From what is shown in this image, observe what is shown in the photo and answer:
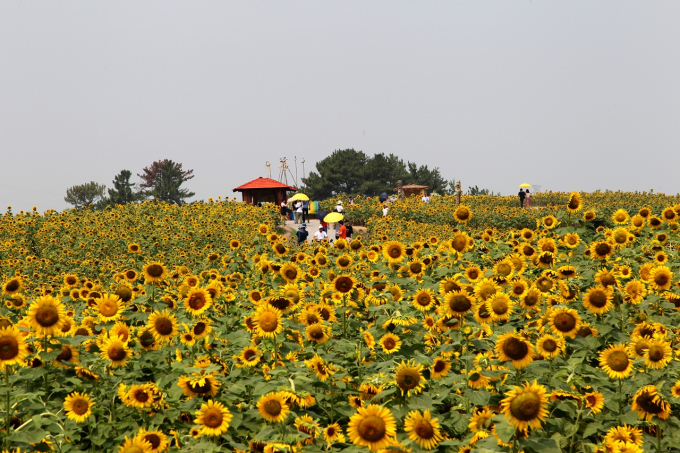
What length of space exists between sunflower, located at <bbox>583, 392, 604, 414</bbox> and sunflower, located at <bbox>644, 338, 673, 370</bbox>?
0.46 metres

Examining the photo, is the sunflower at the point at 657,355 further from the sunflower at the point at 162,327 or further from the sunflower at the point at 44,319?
the sunflower at the point at 44,319

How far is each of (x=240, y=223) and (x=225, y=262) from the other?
37.2 feet

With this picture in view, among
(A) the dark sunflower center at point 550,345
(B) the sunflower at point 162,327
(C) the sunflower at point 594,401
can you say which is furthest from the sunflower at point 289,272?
(C) the sunflower at point 594,401

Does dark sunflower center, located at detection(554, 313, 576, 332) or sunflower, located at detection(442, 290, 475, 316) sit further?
dark sunflower center, located at detection(554, 313, 576, 332)

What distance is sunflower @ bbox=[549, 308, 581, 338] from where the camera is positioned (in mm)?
3475

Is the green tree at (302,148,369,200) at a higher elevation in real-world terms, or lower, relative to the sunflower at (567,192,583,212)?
higher

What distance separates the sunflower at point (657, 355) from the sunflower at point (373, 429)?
1892 mm

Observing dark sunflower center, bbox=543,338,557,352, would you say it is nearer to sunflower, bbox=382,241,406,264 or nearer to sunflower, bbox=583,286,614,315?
sunflower, bbox=583,286,614,315

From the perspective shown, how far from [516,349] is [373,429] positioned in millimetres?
889

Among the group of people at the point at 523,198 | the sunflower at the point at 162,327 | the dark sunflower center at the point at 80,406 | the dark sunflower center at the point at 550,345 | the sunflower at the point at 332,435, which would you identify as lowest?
the sunflower at the point at 332,435

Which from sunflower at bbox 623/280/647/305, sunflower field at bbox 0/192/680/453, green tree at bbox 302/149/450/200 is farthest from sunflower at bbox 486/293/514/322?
green tree at bbox 302/149/450/200

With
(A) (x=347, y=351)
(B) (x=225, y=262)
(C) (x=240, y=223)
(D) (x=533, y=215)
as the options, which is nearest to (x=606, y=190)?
(D) (x=533, y=215)

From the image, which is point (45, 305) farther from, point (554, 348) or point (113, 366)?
point (554, 348)

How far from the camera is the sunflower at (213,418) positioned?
2.77 metres
